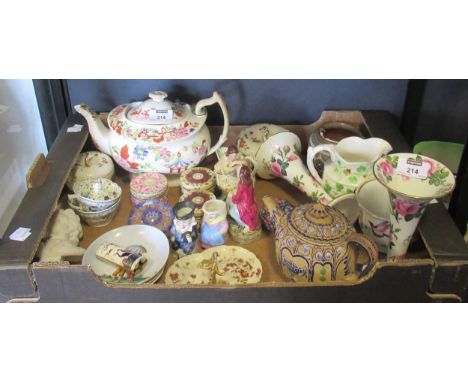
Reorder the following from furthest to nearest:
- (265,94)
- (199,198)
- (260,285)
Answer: (265,94), (199,198), (260,285)

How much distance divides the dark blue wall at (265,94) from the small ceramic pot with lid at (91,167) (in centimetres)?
17

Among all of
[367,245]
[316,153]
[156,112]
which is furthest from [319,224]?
[156,112]

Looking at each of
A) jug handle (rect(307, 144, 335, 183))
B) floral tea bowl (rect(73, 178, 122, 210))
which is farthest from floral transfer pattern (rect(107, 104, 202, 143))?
jug handle (rect(307, 144, 335, 183))

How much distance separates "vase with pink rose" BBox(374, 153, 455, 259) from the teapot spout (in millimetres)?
538

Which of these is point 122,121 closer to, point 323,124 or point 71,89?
point 71,89

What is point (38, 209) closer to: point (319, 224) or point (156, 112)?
point (156, 112)

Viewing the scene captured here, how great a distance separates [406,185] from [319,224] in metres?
0.16

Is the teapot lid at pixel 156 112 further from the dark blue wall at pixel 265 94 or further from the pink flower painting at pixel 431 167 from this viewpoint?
the pink flower painting at pixel 431 167

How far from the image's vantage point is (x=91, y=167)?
1.00 m

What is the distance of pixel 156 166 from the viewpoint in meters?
0.96

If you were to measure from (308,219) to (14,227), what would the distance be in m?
0.45

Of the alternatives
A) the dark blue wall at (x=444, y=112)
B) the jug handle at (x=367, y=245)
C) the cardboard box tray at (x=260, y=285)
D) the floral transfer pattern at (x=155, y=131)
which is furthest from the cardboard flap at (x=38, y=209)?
the dark blue wall at (x=444, y=112)

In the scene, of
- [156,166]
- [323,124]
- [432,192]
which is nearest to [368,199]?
[432,192]

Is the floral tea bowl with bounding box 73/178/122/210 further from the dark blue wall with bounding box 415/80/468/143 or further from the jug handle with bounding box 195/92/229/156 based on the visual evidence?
the dark blue wall with bounding box 415/80/468/143
